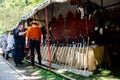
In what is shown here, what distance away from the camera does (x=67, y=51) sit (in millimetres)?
14344

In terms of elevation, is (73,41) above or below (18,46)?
above

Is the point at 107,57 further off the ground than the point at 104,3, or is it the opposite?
the point at 104,3

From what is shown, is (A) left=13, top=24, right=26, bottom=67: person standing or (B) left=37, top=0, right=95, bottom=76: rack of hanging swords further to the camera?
(A) left=13, top=24, right=26, bottom=67: person standing

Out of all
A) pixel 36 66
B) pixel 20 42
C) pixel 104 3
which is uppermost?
pixel 104 3

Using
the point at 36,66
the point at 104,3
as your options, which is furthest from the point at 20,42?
the point at 104,3

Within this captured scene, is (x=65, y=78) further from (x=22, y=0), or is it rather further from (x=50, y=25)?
(x=22, y=0)

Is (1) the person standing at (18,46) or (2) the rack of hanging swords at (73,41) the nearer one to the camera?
(2) the rack of hanging swords at (73,41)

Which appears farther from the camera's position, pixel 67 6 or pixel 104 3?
pixel 67 6

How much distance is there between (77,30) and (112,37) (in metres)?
2.26

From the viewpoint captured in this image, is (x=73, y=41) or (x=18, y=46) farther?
(x=18, y=46)

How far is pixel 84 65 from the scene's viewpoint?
1244cm

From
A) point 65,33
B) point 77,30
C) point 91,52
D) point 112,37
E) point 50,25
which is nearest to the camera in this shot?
point 91,52

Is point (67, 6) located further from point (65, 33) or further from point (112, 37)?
point (112, 37)

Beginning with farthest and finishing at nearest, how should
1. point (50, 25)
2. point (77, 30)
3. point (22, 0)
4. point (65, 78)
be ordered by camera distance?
point (22, 0), point (50, 25), point (77, 30), point (65, 78)
